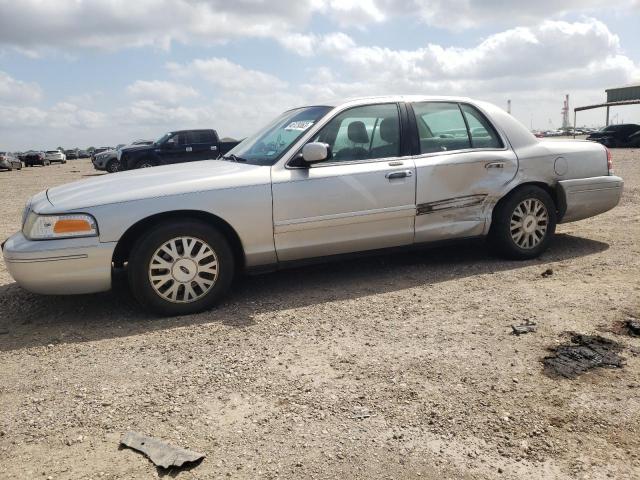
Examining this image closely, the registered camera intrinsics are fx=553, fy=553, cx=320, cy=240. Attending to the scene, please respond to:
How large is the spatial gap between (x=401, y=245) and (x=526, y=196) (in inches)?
56.0

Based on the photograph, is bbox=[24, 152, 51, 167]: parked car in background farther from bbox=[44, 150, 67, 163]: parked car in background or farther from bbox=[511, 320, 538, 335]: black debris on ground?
bbox=[511, 320, 538, 335]: black debris on ground

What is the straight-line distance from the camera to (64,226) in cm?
396

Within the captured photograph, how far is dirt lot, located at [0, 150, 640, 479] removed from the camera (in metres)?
2.39

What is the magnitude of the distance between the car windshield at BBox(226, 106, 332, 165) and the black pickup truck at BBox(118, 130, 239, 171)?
581 inches

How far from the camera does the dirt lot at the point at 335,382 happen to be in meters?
2.39

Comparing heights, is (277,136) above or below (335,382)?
above

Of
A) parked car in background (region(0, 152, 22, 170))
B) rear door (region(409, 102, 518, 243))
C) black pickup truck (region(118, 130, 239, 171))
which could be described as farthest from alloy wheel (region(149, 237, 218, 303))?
parked car in background (region(0, 152, 22, 170))

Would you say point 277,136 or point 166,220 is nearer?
point 166,220

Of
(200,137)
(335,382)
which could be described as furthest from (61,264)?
(200,137)

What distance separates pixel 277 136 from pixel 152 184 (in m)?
1.28

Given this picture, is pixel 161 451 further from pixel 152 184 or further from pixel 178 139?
pixel 178 139

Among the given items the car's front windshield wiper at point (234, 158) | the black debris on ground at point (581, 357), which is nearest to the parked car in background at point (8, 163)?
the car's front windshield wiper at point (234, 158)

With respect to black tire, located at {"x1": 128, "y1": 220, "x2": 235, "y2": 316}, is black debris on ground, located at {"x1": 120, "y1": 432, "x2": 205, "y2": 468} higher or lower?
lower

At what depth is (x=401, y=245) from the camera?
197 inches
